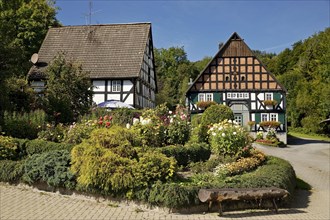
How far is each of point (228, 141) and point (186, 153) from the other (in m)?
2.22

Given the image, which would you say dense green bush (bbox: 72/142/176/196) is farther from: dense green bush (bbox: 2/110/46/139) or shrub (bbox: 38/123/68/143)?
dense green bush (bbox: 2/110/46/139)

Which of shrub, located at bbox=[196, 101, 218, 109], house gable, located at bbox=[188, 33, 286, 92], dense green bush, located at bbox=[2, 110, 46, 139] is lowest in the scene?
dense green bush, located at bbox=[2, 110, 46, 139]

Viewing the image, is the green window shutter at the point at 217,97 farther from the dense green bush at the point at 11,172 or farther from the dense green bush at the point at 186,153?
the dense green bush at the point at 11,172

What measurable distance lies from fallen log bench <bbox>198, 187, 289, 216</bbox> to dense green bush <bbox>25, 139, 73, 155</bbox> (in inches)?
193

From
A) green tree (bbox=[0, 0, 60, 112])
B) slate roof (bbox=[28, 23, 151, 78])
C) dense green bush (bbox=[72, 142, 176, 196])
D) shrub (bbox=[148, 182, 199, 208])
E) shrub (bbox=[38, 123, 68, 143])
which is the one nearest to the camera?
shrub (bbox=[148, 182, 199, 208])

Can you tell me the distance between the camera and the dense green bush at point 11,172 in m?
10.2

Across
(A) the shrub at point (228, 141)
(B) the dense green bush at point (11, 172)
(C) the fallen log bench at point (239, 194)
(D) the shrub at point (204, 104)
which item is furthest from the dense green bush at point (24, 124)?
(D) the shrub at point (204, 104)

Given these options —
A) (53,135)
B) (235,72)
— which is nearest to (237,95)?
(235,72)

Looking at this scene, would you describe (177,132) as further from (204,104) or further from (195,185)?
(204,104)

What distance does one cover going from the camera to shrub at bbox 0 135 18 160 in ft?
37.4

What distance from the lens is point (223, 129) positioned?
14.4 meters

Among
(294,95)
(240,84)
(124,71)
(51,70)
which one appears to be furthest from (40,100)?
(294,95)

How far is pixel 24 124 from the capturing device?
48.0ft

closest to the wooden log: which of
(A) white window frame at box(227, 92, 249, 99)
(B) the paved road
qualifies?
(B) the paved road
